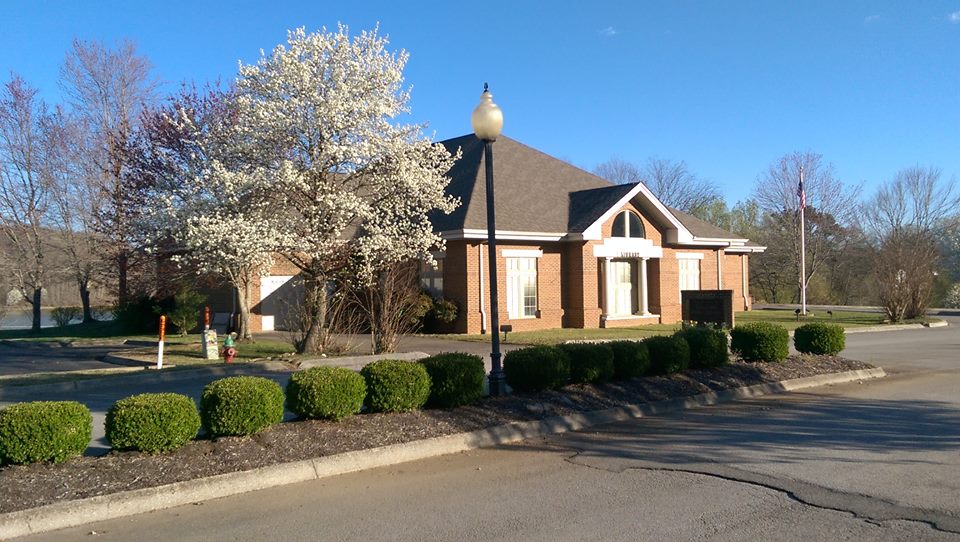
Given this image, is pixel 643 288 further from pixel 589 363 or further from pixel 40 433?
pixel 40 433

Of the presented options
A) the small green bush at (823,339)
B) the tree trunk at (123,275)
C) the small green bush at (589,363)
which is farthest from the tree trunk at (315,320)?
the tree trunk at (123,275)

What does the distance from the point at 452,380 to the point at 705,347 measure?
208 inches

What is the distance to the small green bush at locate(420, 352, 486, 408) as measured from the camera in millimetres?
9578

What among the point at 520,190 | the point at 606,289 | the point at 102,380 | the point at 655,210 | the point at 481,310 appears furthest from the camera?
the point at 655,210

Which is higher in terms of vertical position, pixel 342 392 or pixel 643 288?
pixel 643 288

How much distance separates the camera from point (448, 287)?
84.3ft

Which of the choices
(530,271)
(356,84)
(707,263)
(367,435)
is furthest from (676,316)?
(367,435)

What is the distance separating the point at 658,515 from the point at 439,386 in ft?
13.1

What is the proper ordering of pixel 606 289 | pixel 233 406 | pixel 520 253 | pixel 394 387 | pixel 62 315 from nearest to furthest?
pixel 233 406 → pixel 394 387 → pixel 520 253 → pixel 606 289 → pixel 62 315

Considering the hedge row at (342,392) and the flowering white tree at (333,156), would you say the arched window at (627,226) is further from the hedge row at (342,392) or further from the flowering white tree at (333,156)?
the hedge row at (342,392)


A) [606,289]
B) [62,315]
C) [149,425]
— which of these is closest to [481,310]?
[606,289]

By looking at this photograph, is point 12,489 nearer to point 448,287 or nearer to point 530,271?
point 448,287

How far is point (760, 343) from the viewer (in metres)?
13.8

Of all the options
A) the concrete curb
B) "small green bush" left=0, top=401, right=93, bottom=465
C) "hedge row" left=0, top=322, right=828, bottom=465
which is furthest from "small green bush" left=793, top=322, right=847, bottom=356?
"small green bush" left=0, top=401, right=93, bottom=465
